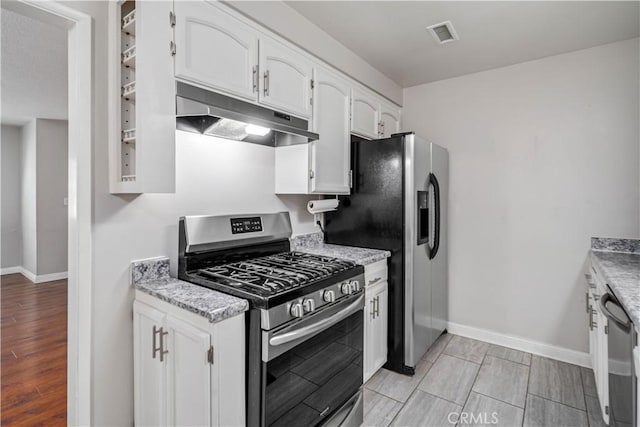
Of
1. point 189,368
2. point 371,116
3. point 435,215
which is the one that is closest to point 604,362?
point 435,215

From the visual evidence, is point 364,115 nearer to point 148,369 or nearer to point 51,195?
point 148,369

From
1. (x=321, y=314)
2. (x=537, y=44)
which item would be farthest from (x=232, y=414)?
(x=537, y=44)

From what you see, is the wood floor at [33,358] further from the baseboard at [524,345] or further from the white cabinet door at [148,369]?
the baseboard at [524,345]

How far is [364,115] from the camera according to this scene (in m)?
2.79

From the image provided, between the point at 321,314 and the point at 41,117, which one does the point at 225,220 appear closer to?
the point at 321,314

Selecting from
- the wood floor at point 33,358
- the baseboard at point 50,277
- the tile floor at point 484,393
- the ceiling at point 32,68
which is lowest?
the tile floor at point 484,393

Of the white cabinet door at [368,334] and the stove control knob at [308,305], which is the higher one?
the stove control knob at [308,305]

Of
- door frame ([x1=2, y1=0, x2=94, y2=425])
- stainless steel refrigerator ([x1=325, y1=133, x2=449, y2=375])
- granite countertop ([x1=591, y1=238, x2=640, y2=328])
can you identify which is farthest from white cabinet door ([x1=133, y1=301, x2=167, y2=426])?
granite countertop ([x1=591, y1=238, x2=640, y2=328])

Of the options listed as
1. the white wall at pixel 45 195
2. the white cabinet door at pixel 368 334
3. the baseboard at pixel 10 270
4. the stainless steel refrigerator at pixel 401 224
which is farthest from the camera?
the baseboard at pixel 10 270

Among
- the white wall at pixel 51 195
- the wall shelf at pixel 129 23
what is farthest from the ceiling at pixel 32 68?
the wall shelf at pixel 129 23

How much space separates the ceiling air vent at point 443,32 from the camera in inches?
87.5

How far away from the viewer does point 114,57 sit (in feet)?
4.74

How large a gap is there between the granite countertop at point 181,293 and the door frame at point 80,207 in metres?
0.21

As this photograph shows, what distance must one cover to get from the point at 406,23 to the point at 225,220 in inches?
69.6
